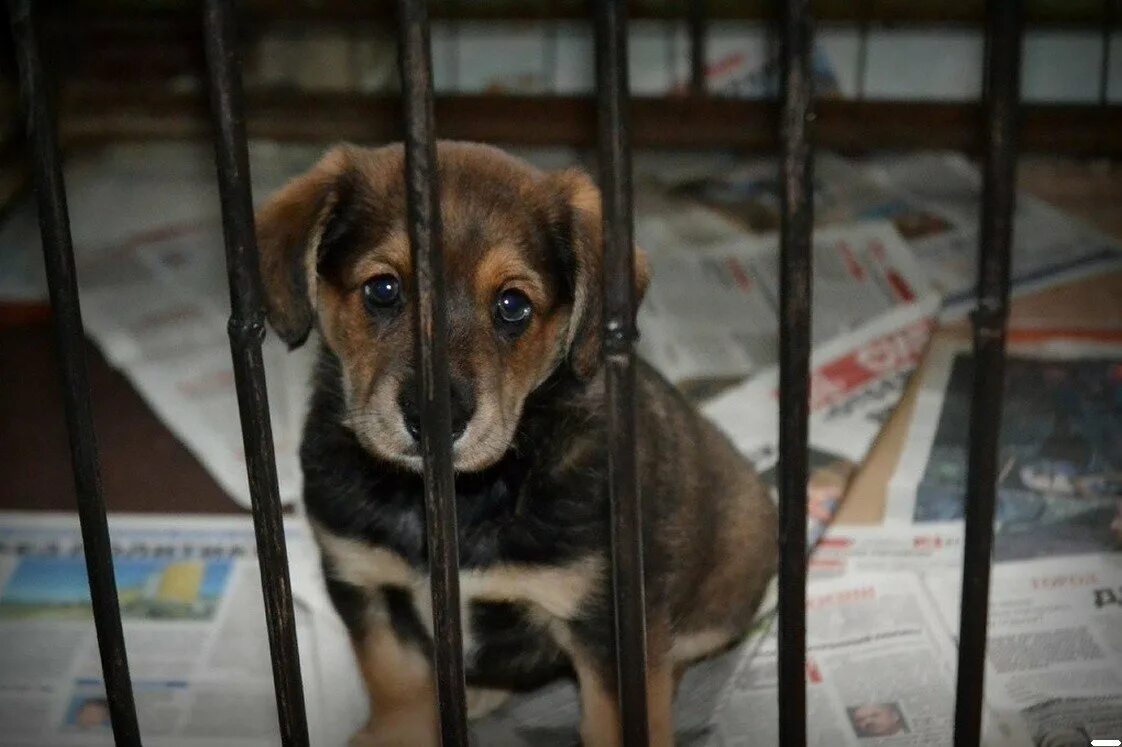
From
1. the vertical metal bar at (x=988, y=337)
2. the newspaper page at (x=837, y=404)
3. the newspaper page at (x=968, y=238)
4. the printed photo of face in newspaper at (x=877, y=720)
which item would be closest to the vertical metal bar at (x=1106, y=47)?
the newspaper page at (x=968, y=238)

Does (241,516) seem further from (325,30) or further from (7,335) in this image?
(325,30)

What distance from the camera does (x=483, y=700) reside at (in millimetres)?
1881

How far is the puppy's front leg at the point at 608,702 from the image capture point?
163 centimetres

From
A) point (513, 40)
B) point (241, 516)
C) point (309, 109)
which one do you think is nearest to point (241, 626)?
point (241, 516)

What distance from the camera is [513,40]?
13.1 feet

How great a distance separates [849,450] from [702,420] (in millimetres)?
467

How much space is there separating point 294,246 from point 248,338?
1.64 ft

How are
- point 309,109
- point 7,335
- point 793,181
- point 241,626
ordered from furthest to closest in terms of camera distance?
point 309,109 < point 7,335 < point 241,626 < point 793,181

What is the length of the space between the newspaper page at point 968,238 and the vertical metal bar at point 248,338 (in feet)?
6.24

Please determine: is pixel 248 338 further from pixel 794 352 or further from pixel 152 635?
pixel 152 635

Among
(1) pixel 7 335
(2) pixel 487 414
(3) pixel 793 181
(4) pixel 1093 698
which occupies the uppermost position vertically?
(3) pixel 793 181

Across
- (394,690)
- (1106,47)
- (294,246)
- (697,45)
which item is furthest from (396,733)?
(1106,47)

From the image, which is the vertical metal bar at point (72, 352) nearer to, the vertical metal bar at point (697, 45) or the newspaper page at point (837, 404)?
the newspaper page at point (837, 404)

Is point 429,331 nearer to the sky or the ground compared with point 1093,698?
nearer to the sky
